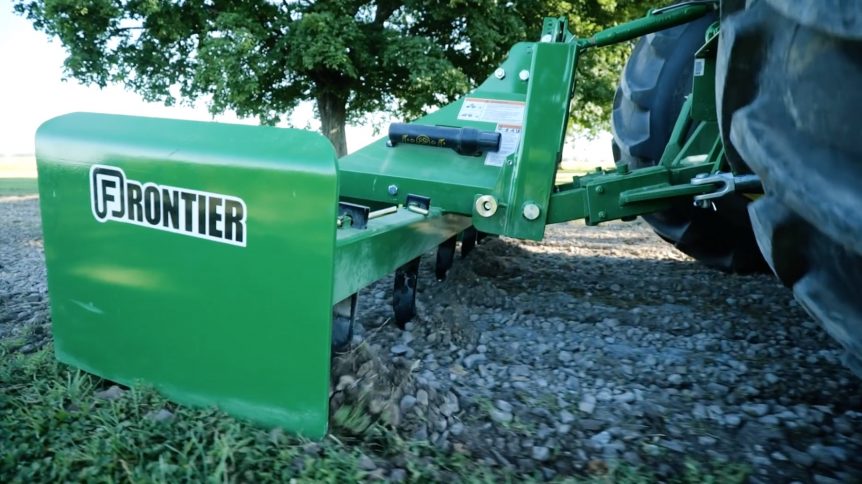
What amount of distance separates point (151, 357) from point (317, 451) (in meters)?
0.57

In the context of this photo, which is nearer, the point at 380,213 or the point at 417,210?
the point at 380,213

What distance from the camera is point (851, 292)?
47.8 inches

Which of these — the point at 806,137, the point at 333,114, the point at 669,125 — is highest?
the point at 806,137

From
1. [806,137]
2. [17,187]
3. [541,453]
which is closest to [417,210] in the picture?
[541,453]

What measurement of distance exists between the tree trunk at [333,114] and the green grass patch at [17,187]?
4.25m

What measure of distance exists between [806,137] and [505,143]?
1.71m

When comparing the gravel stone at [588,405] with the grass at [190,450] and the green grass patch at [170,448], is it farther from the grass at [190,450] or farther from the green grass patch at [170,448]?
the green grass patch at [170,448]

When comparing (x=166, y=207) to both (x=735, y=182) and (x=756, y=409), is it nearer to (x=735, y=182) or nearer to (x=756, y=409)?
(x=735, y=182)

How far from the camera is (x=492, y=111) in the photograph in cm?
301

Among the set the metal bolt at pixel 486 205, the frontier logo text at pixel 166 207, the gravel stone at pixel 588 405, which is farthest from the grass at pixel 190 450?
the metal bolt at pixel 486 205

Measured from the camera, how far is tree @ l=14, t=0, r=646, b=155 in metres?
8.91

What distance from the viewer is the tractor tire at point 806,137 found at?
3.71 ft

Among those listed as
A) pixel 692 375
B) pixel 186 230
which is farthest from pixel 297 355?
pixel 692 375

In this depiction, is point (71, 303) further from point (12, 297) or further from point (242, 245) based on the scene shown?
point (12, 297)
